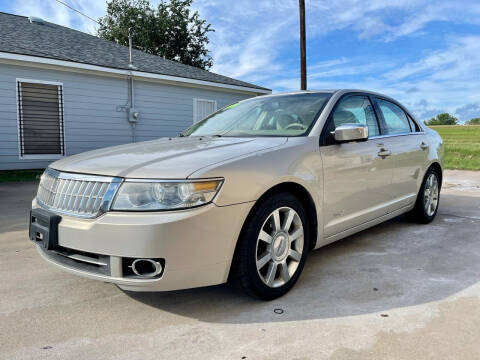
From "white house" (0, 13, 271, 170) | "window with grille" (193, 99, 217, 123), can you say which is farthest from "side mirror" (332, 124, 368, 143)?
"window with grille" (193, 99, 217, 123)

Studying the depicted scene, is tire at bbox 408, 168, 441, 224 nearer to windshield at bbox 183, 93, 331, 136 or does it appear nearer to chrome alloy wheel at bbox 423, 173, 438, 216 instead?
chrome alloy wheel at bbox 423, 173, 438, 216

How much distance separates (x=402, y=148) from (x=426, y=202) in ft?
3.55

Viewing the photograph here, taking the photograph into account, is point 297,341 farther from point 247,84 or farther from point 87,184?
point 247,84

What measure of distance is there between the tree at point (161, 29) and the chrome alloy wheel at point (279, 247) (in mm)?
29884

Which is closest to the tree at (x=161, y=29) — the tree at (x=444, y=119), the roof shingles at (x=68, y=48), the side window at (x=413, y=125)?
the roof shingles at (x=68, y=48)

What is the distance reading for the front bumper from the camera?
7.27 ft

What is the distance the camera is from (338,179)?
3250mm

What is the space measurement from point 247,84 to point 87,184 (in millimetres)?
12501

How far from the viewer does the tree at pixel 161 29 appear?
30344 mm

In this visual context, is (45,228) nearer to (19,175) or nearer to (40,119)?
(19,175)

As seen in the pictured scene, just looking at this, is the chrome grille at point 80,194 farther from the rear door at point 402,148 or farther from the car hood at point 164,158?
the rear door at point 402,148

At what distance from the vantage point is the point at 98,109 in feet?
35.5

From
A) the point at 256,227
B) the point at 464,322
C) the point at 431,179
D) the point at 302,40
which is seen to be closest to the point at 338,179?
the point at 256,227

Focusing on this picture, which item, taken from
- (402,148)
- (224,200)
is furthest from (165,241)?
(402,148)
